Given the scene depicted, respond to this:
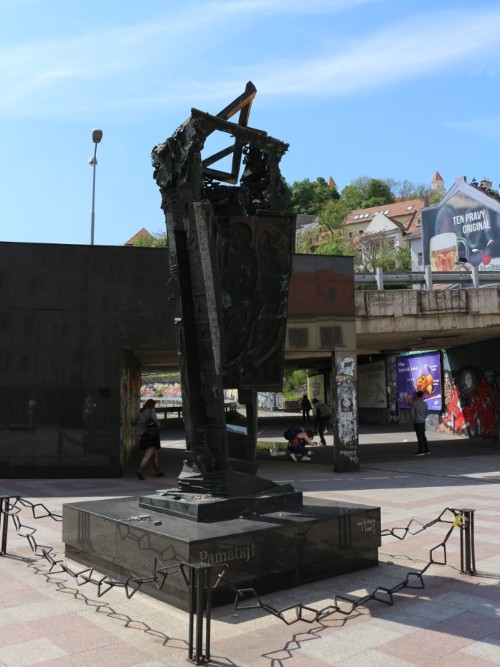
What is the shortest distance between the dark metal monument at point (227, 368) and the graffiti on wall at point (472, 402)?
1653 centimetres

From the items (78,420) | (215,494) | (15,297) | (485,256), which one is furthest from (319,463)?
(485,256)

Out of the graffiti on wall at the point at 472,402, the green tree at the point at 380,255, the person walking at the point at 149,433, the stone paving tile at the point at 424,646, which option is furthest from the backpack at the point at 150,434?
the green tree at the point at 380,255

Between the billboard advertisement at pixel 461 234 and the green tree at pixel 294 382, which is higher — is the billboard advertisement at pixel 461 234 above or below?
above

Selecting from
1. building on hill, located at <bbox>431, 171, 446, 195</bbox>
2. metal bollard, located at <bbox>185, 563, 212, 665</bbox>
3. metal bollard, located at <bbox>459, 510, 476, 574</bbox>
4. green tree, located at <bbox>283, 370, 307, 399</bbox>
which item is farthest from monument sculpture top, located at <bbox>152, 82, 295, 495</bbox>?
building on hill, located at <bbox>431, 171, 446, 195</bbox>

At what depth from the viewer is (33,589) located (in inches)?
231

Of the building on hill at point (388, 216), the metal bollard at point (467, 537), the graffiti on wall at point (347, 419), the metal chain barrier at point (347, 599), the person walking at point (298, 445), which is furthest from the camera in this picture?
the building on hill at point (388, 216)

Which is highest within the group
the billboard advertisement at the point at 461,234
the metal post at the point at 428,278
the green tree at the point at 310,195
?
the green tree at the point at 310,195

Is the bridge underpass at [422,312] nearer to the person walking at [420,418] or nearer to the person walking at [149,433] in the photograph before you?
the person walking at [420,418]

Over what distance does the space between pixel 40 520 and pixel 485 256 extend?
1822 inches

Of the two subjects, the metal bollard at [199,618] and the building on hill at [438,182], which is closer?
the metal bollard at [199,618]

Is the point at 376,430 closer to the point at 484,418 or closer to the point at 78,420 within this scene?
the point at 484,418

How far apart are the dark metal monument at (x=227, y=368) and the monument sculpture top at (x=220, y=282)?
0.01 meters

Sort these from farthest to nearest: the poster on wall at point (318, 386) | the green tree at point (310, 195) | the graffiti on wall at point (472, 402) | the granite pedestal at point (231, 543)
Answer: the green tree at point (310, 195), the poster on wall at point (318, 386), the graffiti on wall at point (472, 402), the granite pedestal at point (231, 543)

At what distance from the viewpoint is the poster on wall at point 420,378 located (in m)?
25.2
